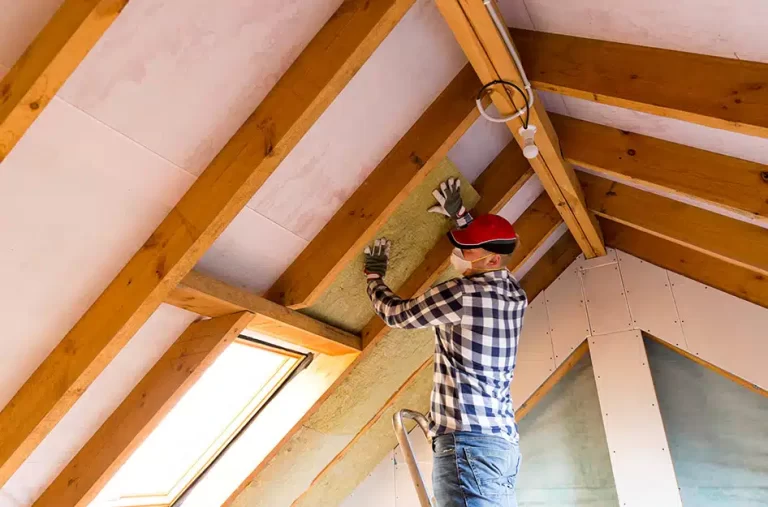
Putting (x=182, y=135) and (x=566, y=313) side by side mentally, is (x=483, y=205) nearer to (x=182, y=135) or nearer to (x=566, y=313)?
(x=566, y=313)

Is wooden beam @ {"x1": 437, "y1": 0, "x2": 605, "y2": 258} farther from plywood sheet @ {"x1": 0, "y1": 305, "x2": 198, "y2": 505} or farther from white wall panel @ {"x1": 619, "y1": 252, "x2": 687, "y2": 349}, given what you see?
plywood sheet @ {"x1": 0, "y1": 305, "x2": 198, "y2": 505}

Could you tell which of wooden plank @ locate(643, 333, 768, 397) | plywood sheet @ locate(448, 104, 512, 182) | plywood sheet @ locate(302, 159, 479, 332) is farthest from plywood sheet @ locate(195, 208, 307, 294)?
wooden plank @ locate(643, 333, 768, 397)

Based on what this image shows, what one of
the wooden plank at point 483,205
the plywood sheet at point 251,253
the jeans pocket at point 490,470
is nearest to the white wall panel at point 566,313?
the wooden plank at point 483,205

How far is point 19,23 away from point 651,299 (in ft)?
10.6

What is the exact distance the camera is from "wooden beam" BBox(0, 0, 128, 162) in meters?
0.92

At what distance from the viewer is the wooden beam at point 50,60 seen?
3.02 ft

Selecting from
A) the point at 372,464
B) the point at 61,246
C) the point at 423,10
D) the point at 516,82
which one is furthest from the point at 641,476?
the point at 61,246

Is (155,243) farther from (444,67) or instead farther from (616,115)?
(616,115)

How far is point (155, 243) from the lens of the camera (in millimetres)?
1471

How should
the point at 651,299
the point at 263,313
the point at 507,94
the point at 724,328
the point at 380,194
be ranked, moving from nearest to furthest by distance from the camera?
the point at 507,94
the point at 263,313
the point at 380,194
the point at 724,328
the point at 651,299

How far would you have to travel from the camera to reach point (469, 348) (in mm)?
1939

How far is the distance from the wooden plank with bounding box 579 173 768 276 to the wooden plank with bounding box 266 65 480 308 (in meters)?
1.09

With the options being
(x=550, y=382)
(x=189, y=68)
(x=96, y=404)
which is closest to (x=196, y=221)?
(x=189, y=68)

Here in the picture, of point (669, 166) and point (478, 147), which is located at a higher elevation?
point (478, 147)
